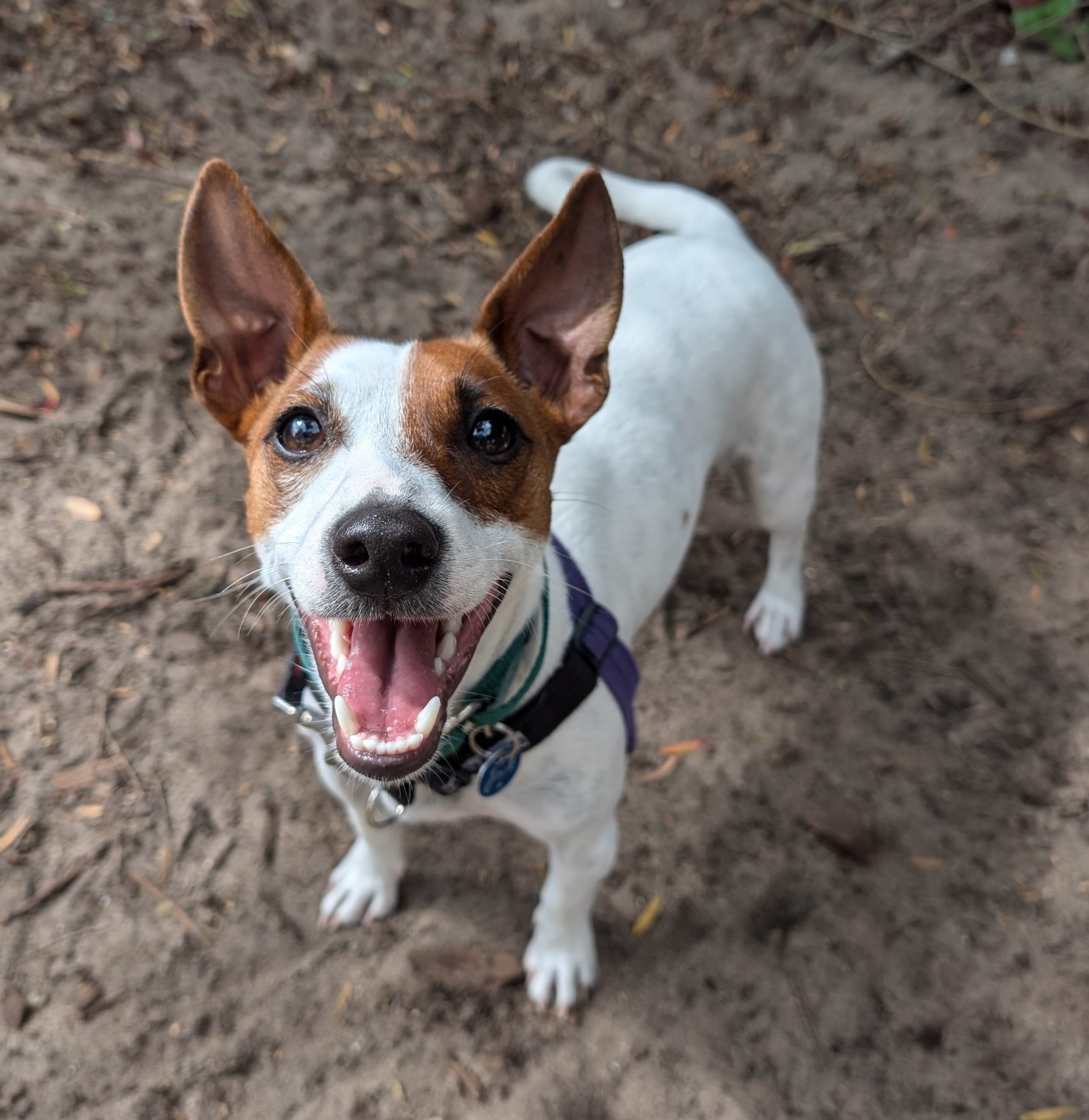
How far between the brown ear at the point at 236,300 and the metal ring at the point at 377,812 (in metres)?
1.00

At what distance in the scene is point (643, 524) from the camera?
2.81 metres

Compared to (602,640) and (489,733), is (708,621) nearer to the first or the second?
(602,640)

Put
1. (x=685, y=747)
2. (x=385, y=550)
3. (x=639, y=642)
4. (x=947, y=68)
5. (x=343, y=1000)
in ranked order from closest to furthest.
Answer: (x=385, y=550)
(x=343, y=1000)
(x=685, y=747)
(x=639, y=642)
(x=947, y=68)

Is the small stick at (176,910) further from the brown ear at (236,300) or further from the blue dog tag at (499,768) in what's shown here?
the brown ear at (236,300)

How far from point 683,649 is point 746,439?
1062 millimetres

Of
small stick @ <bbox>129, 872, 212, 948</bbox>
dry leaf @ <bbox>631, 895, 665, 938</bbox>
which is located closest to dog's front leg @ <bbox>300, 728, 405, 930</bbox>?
small stick @ <bbox>129, 872, 212, 948</bbox>

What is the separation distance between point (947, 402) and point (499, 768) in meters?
3.80

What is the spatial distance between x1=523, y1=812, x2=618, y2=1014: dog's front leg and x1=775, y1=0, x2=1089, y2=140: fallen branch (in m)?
5.39

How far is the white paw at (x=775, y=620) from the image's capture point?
3977 millimetres

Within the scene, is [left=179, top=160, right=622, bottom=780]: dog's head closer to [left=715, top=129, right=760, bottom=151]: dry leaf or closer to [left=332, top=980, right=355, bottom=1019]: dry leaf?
[left=332, top=980, right=355, bottom=1019]: dry leaf

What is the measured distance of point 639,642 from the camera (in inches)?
156

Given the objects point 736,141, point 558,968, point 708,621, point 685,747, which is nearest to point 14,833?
point 558,968

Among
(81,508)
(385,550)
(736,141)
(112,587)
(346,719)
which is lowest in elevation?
(112,587)

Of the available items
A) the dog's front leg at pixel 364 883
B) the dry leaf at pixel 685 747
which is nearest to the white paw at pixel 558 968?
the dog's front leg at pixel 364 883
